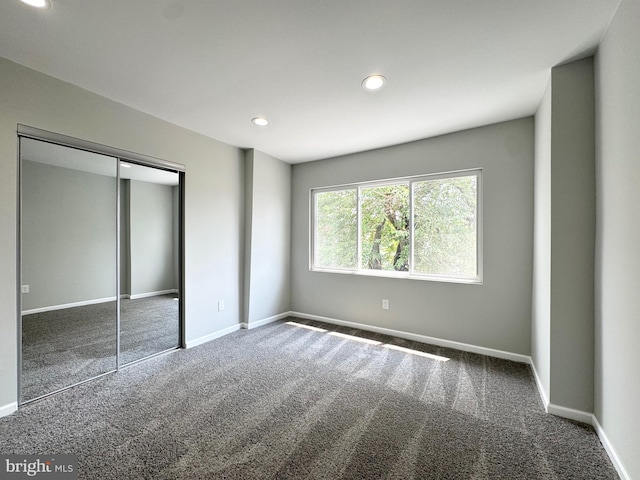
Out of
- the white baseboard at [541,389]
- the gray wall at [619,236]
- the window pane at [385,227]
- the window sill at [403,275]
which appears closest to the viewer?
the gray wall at [619,236]

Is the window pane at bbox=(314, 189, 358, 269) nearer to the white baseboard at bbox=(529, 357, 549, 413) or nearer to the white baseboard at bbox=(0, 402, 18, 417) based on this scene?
the white baseboard at bbox=(529, 357, 549, 413)

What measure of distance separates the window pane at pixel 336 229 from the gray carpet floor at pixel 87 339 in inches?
85.9

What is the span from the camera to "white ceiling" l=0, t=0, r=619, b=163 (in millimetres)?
1486

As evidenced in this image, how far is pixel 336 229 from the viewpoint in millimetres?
4223

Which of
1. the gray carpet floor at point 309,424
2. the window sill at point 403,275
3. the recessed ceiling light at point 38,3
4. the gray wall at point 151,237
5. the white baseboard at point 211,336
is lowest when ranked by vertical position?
→ the gray carpet floor at point 309,424

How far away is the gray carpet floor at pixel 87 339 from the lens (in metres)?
2.20

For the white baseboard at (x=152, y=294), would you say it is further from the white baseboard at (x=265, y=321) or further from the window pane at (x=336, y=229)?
the window pane at (x=336, y=229)

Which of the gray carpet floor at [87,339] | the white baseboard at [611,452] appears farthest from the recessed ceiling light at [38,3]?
the white baseboard at [611,452]

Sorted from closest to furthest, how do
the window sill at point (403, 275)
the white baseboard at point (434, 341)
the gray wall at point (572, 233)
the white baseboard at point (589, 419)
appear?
1. the white baseboard at point (589, 419)
2. the gray wall at point (572, 233)
3. the white baseboard at point (434, 341)
4. the window sill at point (403, 275)

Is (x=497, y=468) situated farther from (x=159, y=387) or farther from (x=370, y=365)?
(x=159, y=387)

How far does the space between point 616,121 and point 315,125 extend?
2.29m

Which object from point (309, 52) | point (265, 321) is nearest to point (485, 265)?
point (309, 52)

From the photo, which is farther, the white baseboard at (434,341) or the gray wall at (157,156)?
the white baseboard at (434,341)

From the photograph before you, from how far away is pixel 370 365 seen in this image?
9.08ft
